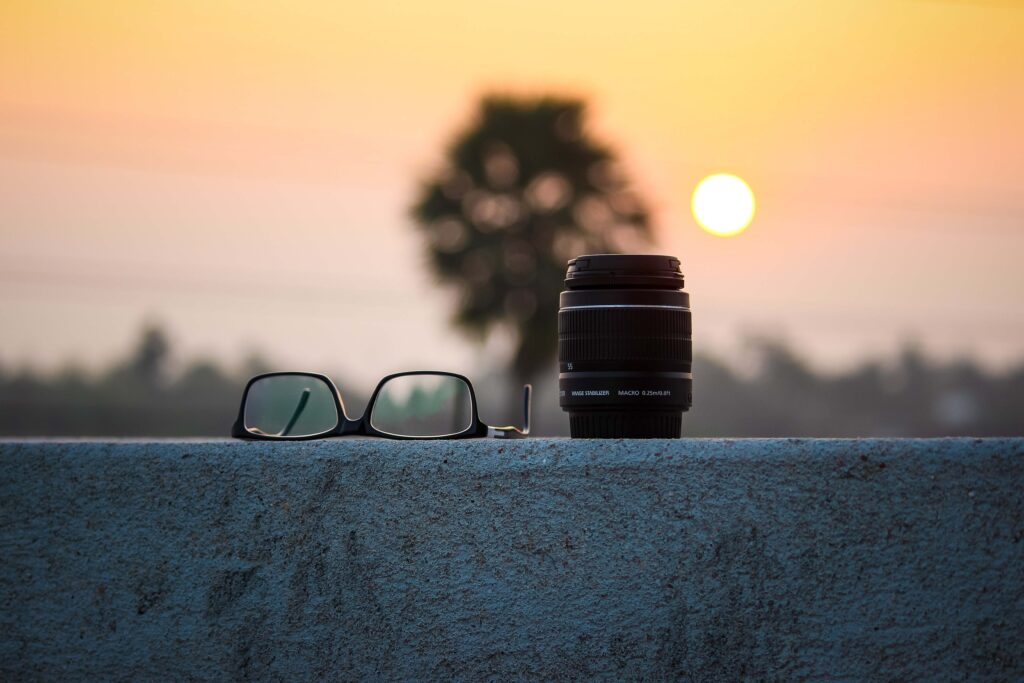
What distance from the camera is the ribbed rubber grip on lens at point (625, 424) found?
206 cm

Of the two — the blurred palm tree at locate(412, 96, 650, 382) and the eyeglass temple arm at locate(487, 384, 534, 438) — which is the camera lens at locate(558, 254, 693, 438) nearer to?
the eyeglass temple arm at locate(487, 384, 534, 438)

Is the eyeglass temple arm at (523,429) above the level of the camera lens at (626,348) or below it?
below

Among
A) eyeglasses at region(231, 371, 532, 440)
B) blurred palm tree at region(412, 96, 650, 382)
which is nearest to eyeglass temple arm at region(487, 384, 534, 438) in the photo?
eyeglasses at region(231, 371, 532, 440)

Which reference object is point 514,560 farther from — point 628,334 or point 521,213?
point 521,213

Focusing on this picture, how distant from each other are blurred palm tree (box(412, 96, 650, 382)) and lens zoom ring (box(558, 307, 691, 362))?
70.2ft

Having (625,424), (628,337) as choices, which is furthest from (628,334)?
(625,424)

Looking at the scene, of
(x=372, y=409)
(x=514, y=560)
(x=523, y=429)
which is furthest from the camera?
(x=523, y=429)

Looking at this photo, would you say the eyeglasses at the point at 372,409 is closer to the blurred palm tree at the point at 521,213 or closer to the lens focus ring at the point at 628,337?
the lens focus ring at the point at 628,337

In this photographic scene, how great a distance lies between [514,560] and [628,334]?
45 cm

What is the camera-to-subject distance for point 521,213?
82.2 ft

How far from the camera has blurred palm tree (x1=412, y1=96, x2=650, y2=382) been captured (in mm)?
24156

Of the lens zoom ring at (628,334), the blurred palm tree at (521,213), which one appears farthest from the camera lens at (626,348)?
the blurred palm tree at (521,213)

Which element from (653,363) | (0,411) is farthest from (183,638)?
(0,411)

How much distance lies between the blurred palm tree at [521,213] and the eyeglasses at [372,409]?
21.2 meters
